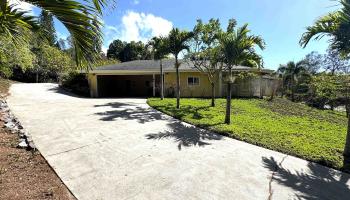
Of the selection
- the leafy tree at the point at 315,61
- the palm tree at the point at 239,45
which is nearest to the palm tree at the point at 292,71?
the leafy tree at the point at 315,61

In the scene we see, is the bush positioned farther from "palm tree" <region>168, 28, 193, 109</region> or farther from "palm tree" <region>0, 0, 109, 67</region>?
"palm tree" <region>0, 0, 109, 67</region>

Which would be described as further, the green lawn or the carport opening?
the carport opening

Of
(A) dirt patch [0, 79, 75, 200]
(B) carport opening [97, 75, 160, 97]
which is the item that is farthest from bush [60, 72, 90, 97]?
(A) dirt patch [0, 79, 75, 200]

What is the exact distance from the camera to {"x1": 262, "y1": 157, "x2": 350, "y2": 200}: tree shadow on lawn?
4180 mm

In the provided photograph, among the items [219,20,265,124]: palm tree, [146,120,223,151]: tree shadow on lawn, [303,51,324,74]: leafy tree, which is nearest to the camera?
[146,120,223,151]: tree shadow on lawn

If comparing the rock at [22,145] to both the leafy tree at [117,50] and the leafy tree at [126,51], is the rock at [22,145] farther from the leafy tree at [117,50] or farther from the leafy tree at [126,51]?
the leafy tree at [117,50]

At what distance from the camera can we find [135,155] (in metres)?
5.72

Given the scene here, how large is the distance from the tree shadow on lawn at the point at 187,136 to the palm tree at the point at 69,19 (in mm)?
4002

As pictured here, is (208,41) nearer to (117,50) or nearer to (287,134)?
(287,134)

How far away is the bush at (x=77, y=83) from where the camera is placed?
69.3ft

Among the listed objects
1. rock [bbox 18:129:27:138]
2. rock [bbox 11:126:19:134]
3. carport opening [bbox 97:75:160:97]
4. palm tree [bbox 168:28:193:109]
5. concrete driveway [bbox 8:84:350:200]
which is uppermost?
palm tree [bbox 168:28:193:109]

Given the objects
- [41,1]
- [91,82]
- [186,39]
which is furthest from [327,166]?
[91,82]

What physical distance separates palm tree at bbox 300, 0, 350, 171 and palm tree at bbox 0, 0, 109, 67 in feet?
17.6

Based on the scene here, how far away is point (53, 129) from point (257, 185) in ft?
22.4
